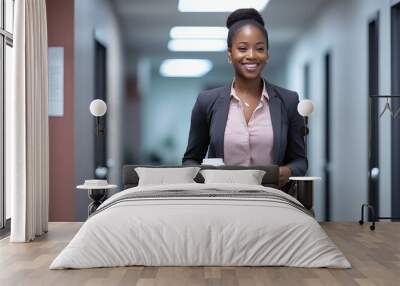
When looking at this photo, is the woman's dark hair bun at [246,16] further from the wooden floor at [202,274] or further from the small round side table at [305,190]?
the wooden floor at [202,274]

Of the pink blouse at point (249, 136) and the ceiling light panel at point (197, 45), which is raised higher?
the ceiling light panel at point (197, 45)

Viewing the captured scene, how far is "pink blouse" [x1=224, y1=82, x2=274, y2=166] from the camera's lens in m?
6.14

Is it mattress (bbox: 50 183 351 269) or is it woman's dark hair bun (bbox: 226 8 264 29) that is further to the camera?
woman's dark hair bun (bbox: 226 8 264 29)

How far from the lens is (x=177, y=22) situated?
27.3 ft

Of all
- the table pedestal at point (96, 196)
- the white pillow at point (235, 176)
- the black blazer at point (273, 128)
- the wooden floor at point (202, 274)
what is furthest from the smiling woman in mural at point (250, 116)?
the wooden floor at point (202, 274)

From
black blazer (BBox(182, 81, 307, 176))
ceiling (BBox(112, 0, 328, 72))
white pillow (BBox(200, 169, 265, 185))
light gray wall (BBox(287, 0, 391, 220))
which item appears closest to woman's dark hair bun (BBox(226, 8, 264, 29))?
black blazer (BBox(182, 81, 307, 176))

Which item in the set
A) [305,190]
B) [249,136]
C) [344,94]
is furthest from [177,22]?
[305,190]

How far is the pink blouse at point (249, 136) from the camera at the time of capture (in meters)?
6.14

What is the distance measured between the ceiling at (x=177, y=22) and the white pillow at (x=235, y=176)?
100 inches

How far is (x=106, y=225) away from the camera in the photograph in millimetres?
4449

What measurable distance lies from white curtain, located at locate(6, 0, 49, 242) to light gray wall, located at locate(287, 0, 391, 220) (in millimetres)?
3262

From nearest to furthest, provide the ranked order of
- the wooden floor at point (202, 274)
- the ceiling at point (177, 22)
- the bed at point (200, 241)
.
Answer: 1. the wooden floor at point (202, 274)
2. the bed at point (200, 241)
3. the ceiling at point (177, 22)

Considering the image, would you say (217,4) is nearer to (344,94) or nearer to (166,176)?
(344,94)

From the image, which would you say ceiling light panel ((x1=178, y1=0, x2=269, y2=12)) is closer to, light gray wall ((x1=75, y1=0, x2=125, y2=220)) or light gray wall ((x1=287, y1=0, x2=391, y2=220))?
light gray wall ((x1=287, y1=0, x2=391, y2=220))
